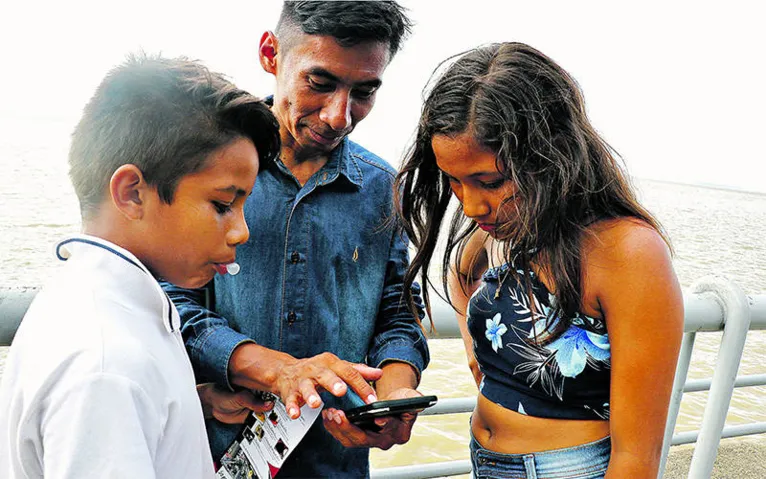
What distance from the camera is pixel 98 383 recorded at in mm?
967

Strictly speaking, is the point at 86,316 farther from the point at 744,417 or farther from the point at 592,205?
the point at 744,417

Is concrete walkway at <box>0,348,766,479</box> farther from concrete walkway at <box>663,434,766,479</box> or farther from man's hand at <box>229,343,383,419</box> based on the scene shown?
man's hand at <box>229,343,383,419</box>

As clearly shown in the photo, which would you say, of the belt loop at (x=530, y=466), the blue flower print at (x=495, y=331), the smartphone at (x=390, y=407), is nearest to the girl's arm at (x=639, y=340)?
the belt loop at (x=530, y=466)

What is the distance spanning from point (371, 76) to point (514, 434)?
0.91 meters

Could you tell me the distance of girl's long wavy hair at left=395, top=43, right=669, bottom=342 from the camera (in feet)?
5.22

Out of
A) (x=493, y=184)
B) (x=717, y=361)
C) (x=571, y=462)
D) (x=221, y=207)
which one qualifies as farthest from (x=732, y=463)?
(x=221, y=207)

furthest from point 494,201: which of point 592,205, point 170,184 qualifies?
point 170,184

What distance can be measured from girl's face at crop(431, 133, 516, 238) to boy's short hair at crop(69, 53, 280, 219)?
1.72 ft

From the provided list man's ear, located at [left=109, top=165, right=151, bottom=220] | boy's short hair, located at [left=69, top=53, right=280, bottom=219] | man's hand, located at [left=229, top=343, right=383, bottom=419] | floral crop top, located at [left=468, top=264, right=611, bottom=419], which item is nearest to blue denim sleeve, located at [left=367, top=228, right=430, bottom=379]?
floral crop top, located at [left=468, top=264, right=611, bottom=419]

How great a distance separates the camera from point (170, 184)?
4.13ft

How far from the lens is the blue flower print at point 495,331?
5.46 feet

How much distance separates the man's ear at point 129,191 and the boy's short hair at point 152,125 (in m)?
0.02

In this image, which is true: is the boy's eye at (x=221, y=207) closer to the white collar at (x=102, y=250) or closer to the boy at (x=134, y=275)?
the boy at (x=134, y=275)

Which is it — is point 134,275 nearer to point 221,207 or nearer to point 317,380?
point 221,207
